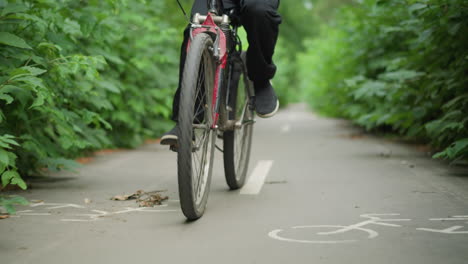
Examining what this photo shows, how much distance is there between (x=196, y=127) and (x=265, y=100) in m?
1.47

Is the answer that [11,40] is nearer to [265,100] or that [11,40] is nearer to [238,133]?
[265,100]

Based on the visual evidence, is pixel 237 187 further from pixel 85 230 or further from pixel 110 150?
pixel 110 150

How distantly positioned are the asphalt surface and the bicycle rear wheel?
190mm

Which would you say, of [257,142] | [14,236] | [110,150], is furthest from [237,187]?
[257,142]

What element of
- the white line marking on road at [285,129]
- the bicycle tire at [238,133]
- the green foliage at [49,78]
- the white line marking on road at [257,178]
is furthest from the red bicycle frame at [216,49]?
the white line marking on road at [285,129]

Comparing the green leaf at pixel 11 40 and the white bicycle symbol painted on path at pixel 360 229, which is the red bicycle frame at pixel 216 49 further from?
the green leaf at pixel 11 40

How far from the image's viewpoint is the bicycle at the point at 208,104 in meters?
4.12

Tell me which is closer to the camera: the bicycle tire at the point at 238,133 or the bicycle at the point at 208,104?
the bicycle at the point at 208,104

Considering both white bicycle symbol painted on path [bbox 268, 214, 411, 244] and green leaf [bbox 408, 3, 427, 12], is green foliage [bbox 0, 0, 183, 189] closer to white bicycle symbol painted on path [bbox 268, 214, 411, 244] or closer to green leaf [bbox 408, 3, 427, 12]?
white bicycle symbol painted on path [bbox 268, 214, 411, 244]

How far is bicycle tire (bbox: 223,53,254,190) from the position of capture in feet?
17.8

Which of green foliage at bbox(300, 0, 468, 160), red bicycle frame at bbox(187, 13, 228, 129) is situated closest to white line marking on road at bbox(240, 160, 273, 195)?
red bicycle frame at bbox(187, 13, 228, 129)

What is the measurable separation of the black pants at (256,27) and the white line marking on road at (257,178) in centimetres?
107

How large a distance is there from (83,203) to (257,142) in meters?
6.36

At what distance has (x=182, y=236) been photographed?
3.97 metres
